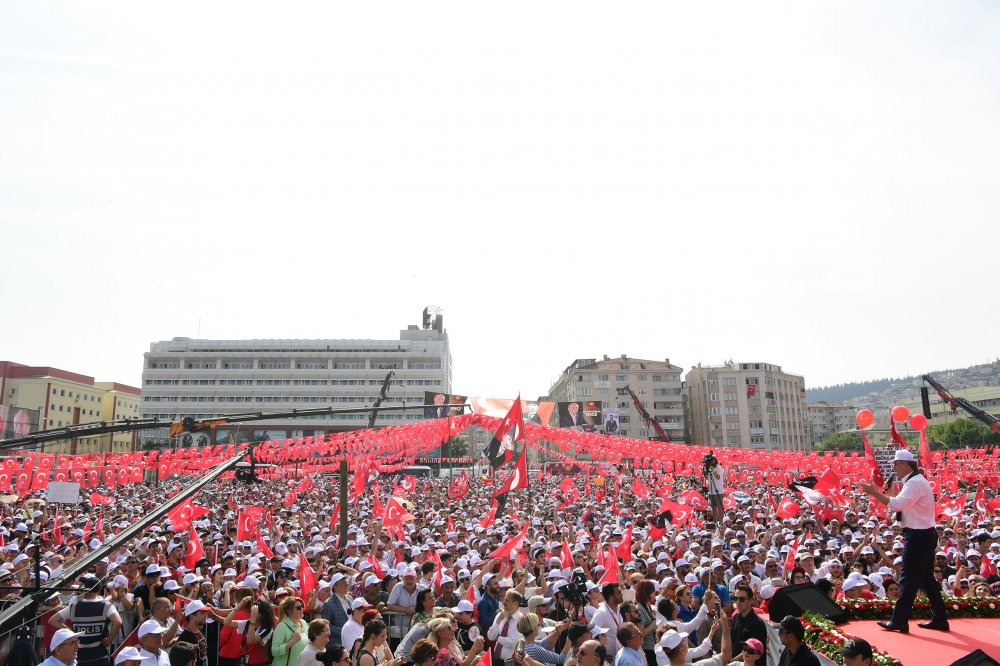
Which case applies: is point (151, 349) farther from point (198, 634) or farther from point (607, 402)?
point (198, 634)

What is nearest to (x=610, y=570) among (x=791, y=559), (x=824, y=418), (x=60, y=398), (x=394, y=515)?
(x=791, y=559)

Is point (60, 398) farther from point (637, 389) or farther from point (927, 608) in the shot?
point (927, 608)

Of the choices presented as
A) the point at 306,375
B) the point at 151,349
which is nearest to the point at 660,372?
the point at 306,375

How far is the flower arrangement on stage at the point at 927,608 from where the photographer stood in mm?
6969

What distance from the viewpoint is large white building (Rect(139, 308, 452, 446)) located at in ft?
333

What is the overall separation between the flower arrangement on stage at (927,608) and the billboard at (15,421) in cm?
7366

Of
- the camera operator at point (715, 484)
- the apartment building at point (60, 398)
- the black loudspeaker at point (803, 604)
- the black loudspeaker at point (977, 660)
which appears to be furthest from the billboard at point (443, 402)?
the apartment building at point (60, 398)

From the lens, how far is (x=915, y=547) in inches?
252

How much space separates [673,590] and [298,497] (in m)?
27.1

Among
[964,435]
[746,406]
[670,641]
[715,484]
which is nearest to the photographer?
[670,641]

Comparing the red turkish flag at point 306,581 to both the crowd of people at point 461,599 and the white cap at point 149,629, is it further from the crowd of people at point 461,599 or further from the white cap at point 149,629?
the white cap at point 149,629

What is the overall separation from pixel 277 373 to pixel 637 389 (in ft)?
172

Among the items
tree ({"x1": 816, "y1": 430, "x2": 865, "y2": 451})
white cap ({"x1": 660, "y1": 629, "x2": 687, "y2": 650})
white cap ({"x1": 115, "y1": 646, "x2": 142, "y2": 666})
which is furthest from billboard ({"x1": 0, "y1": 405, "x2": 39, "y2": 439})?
tree ({"x1": 816, "y1": 430, "x2": 865, "y2": 451})

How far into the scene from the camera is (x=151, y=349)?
Result: 103m
